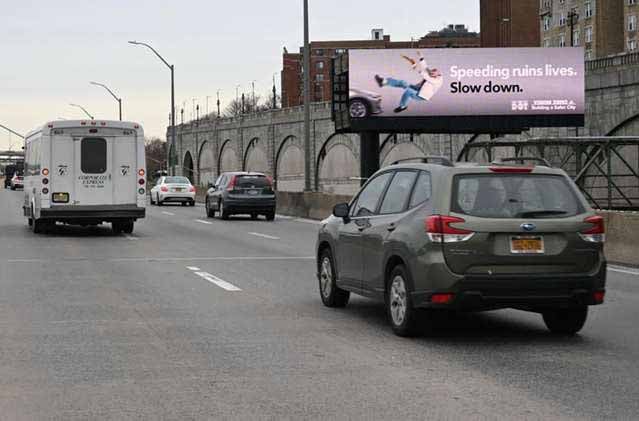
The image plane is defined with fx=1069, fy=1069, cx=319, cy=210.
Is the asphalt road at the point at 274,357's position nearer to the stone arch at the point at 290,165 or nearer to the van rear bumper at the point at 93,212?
the van rear bumper at the point at 93,212

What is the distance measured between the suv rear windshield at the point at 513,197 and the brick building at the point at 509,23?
334 feet

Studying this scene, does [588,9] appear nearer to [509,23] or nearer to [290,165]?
[509,23]

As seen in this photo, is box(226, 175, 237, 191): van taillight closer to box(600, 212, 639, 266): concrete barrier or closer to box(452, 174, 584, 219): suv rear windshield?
box(600, 212, 639, 266): concrete barrier

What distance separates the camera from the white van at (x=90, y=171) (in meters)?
24.9

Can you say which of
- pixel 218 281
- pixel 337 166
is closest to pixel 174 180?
pixel 337 166

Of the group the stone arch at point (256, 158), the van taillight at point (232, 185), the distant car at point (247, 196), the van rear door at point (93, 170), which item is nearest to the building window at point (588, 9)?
the stone arch at point (256, 158)

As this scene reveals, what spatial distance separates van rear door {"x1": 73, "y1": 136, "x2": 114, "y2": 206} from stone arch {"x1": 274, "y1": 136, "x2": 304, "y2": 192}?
66.5m

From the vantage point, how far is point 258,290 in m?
13.5

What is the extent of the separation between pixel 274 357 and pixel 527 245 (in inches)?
93.0

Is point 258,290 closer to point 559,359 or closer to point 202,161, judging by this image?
point 559,359

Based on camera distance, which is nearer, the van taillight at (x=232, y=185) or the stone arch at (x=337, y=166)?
the van taillight at (x=232, y=185)

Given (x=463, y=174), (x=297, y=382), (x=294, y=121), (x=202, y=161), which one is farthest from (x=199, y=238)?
(x=202, y=161)

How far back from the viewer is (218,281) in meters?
14.6

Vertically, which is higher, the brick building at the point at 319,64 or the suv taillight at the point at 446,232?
the brick building at the point at 319,64
